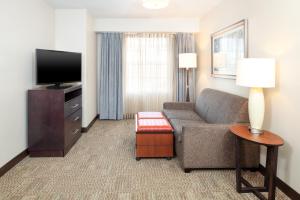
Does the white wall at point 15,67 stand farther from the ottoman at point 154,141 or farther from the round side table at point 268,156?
the round side table at point 268,156

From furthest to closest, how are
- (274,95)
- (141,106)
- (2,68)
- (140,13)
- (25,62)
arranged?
(141,106) < (140,13) < (25,62) < (2,68) < (274,95)

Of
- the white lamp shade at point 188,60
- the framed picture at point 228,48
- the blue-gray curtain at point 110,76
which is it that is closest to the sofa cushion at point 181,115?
the framed picture at point 228,48

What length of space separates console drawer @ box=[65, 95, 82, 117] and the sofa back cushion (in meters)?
2.12

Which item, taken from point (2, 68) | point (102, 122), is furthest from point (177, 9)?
point (2, 68)

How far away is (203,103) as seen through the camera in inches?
180

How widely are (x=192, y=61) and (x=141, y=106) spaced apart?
5.69 ft

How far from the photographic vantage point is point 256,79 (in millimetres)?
2496

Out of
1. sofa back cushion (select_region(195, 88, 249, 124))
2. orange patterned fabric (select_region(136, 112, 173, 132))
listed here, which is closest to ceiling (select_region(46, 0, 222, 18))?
sofa back cushion (select_region(195, 88, 249, 124))

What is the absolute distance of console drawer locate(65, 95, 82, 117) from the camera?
12.7 ft

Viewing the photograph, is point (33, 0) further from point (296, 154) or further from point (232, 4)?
point (296, 154)

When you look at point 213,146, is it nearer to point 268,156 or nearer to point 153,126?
point 268,156

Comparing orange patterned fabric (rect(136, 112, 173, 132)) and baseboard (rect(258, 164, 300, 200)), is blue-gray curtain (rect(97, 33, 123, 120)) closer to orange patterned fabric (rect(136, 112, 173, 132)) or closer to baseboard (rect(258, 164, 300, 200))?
orange patterned fabric (rect(136, 112, 173, 132))

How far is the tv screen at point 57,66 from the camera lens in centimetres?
379

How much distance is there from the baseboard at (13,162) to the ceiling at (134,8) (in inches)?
101
